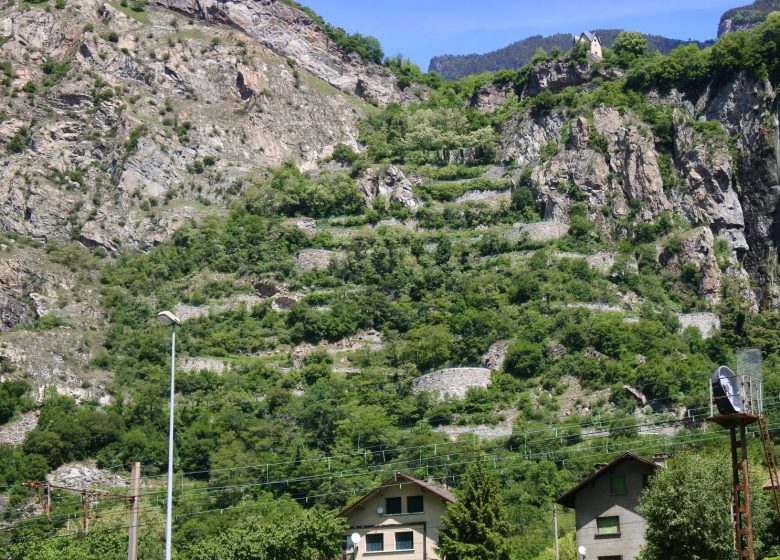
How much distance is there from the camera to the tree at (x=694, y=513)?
53688mm

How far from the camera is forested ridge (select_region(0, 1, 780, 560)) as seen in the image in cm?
8750

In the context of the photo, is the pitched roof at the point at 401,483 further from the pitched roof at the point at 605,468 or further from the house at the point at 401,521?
the pitched roof at the point at 605,468

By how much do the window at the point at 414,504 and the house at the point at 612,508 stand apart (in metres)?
6.34

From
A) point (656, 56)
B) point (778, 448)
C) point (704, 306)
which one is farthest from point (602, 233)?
point (778, 448)

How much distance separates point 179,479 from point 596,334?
3455cm

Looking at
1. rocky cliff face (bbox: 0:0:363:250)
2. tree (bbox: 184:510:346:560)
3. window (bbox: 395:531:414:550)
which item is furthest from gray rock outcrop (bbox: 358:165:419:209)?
tree (bbox: 184:510:346:560)

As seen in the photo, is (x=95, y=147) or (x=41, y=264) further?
(x=95, y=147)

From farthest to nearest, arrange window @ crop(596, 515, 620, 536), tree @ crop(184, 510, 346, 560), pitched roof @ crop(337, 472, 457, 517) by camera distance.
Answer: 1. pitched roof @ crop(337, 472, 457, 517)
2. window @ crop(596, 515, 620, 536)
3. tree @ crop(184, 510, 346, 560)

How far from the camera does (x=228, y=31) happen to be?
17575 cm

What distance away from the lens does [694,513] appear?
54031 mm

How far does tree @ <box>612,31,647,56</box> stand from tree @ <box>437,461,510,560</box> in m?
112

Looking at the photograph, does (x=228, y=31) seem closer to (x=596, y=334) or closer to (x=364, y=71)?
(x=364, y=71)

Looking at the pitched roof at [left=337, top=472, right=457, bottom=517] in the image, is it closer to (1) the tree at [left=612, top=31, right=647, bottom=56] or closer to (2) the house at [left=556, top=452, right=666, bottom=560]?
(2) the house at [left=556, top=452, right=666, bottom=560]

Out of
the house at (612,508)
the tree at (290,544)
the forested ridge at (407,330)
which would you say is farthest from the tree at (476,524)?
the house at (612,508)
